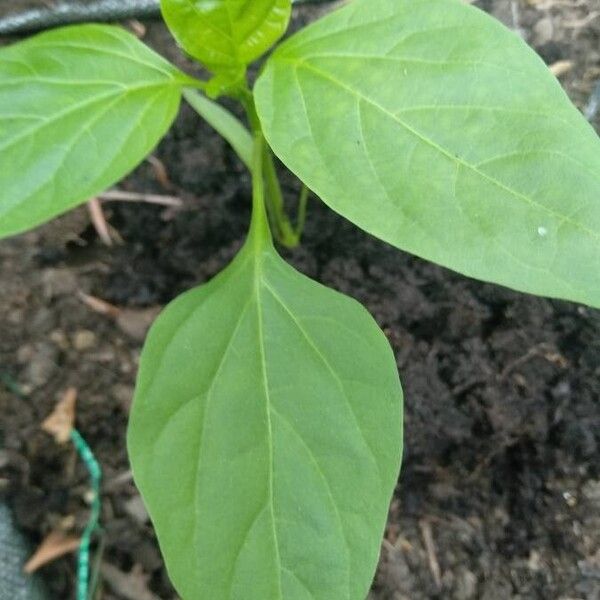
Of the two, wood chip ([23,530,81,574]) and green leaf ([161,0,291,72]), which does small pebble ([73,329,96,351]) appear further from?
green leaf ([161,0,291,72])

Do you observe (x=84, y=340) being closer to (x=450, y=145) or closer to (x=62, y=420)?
(x=62, y=420)

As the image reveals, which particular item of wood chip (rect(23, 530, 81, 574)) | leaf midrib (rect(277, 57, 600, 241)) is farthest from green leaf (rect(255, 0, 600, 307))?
wood chip (rect(23, 530, 81, 574))

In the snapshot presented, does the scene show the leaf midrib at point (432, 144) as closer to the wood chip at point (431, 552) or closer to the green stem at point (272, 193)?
the green stem at point (272, 193)

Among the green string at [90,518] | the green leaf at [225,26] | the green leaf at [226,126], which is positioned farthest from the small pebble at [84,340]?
the green leaf at [225,26]

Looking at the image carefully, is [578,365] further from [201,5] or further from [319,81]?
[201,5]

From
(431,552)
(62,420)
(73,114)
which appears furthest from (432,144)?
(62,420)

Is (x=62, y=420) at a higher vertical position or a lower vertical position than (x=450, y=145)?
lower
